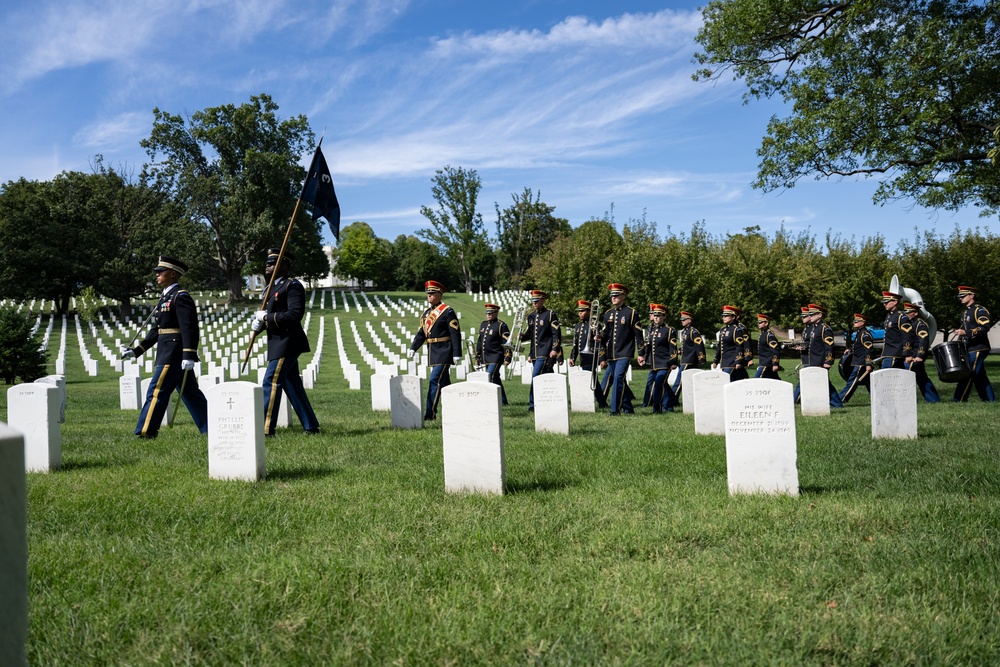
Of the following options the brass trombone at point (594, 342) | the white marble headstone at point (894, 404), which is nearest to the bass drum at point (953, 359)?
the white marble headstone at point (894, 404)

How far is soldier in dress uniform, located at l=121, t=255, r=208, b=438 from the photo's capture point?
8.69 meters

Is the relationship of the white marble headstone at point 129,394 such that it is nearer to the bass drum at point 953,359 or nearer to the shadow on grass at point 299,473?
the shadow on grass at point 299,473

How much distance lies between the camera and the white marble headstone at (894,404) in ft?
27.5

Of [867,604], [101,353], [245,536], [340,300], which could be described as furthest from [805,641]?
[340,300]

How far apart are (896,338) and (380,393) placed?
951 centimetres

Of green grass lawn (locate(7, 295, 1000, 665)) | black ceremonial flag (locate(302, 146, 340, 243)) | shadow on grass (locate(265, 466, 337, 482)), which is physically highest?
black ceremonial flag (locate(302, 146, 340, 243))

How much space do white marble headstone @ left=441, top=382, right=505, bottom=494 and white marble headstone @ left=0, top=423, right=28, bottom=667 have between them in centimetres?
420

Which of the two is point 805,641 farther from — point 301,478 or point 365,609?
point 301,478

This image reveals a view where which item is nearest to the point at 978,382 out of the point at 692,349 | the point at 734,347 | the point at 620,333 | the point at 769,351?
the point at 769,351

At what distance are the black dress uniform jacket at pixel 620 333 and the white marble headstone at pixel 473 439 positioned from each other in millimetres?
6920

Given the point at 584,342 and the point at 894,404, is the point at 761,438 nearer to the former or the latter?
the point at 894,404

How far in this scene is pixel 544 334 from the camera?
14.2 meters

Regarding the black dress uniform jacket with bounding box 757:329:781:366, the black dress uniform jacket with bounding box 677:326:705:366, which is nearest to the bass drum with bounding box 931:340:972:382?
the black dress uniform jacket with bounding box 757:329:781:366

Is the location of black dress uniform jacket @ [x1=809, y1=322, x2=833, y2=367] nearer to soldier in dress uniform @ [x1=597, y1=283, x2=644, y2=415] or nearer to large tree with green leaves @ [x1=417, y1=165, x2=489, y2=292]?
soldier in dress uniform @ [x1=597, y1=283, x2=644, y2=415]
